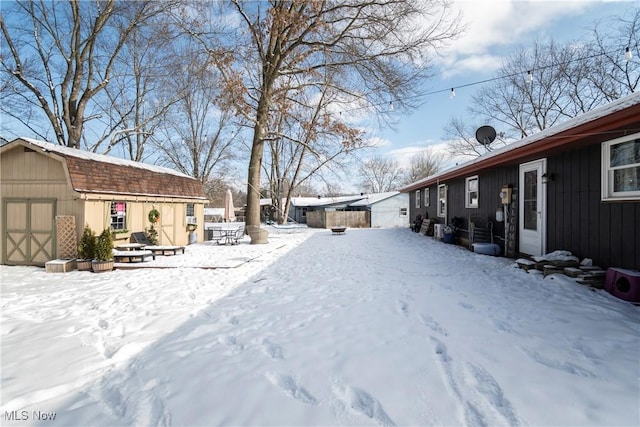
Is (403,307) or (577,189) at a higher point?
(577,189)

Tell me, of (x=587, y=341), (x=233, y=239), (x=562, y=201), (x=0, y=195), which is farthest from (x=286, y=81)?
(x=587, y=341)

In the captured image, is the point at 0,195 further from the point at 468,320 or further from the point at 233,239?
the point at 468,320

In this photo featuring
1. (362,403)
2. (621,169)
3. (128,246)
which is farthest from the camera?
(128,246)

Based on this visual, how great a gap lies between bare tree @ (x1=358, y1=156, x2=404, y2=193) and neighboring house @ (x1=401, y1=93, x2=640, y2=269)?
3934 centimetres

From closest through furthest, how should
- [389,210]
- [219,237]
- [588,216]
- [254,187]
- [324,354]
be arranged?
[324,354]
[588,216]
[254,187]
[219,237]
[389,210]

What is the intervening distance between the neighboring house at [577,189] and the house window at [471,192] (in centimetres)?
100

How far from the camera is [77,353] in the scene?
293 centimetres

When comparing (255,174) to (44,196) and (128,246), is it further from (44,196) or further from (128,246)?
(44,196)

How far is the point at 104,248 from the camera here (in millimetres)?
7039

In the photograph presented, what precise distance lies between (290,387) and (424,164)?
1700 inches

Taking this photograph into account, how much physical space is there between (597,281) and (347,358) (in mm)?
4548

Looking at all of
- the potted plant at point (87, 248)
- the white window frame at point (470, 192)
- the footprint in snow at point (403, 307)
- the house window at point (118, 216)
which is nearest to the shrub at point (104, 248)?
the potted plant at point (87, 248)

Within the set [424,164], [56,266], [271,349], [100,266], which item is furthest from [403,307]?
[424,164]

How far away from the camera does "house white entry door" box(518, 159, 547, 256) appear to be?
21.6 ft
